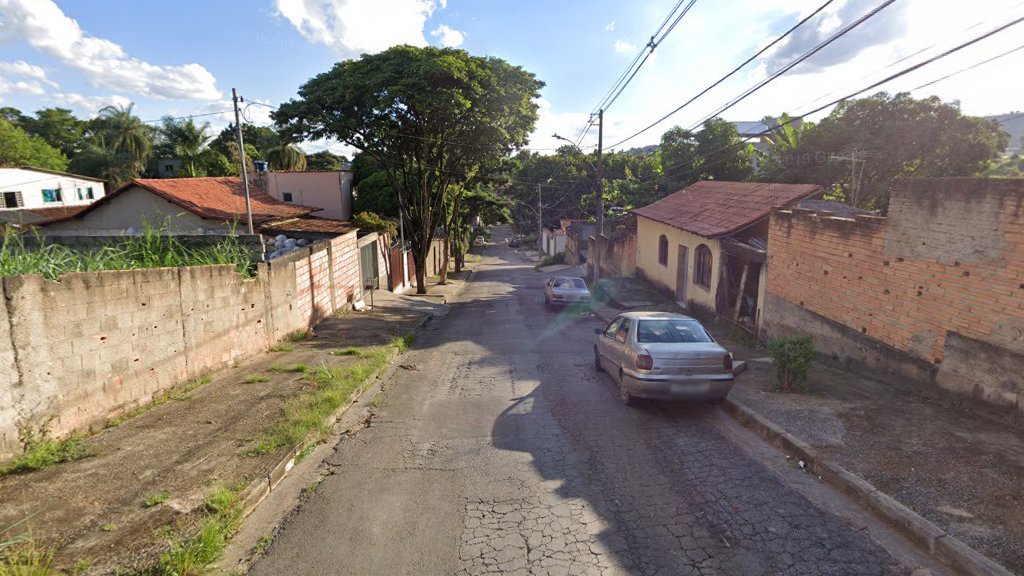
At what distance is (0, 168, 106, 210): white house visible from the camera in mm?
31859

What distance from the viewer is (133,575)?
388 centimetres

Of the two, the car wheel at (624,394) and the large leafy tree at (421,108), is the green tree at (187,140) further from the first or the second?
the car wheel at (624,394)

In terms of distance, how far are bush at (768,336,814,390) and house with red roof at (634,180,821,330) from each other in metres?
4.49

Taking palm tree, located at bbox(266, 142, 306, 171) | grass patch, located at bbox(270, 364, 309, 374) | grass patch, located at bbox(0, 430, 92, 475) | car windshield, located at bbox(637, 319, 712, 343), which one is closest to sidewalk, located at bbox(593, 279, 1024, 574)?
car windshield, located at bbox(637, 319, 712, 343)

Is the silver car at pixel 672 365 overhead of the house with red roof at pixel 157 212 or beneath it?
beneath

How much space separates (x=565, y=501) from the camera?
5.22 metres

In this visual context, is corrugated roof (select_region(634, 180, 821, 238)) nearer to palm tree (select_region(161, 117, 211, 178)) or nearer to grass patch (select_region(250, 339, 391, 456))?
grass patch (select_region(250, 339, 391, 456))

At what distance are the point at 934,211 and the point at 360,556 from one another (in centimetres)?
835

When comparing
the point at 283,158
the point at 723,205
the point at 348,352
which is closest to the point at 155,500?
the point at 348,352

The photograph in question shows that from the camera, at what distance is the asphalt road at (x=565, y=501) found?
4289mm

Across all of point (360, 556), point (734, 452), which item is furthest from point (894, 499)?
point (360, 556)

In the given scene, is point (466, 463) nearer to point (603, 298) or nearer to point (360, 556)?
point (360, 556)

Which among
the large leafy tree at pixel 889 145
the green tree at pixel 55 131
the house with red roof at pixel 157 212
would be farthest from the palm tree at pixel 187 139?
the large leafy tree at pixel 889 145

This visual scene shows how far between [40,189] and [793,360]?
142 ft
